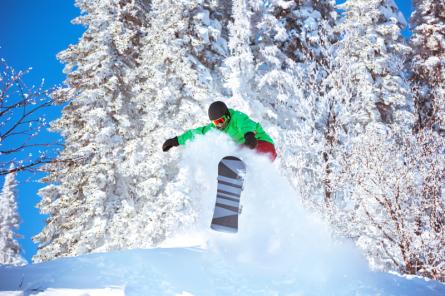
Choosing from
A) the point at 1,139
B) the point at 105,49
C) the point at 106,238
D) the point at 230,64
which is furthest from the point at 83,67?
the point at 1,139

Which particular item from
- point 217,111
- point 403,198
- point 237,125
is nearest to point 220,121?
point 217,111

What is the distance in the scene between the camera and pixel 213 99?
13.0 metres

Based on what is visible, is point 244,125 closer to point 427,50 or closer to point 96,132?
point 96,132

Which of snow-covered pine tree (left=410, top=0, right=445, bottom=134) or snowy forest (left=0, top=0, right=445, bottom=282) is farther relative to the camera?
snow-covered pine tree (left=410, top=0, right=445, bottom=134)

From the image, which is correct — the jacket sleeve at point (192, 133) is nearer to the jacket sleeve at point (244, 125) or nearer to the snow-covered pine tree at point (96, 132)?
the jacket sleeve at point (244, 125)

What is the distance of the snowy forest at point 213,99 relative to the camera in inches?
455

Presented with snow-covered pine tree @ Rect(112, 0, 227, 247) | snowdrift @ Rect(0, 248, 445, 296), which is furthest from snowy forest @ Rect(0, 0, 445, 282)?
snowdrift @ Rect(0, 248, 445, 296)

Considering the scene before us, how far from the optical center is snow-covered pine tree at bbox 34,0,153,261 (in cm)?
1255

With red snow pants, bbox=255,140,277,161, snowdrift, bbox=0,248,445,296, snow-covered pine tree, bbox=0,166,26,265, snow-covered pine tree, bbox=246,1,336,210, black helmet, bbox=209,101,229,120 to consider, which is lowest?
snow-covered pine tree, bbox=0,166,26,265

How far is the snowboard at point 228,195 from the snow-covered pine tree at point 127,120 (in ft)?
18.8

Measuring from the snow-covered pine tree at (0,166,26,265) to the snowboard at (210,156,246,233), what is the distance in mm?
26622

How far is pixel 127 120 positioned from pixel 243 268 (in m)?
10.8

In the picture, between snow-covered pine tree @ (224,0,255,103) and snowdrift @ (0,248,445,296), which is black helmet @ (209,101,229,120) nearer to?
snowdrift @ (0,248,445,296)

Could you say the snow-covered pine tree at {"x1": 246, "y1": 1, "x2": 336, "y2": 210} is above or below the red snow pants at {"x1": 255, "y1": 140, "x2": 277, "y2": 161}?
above
